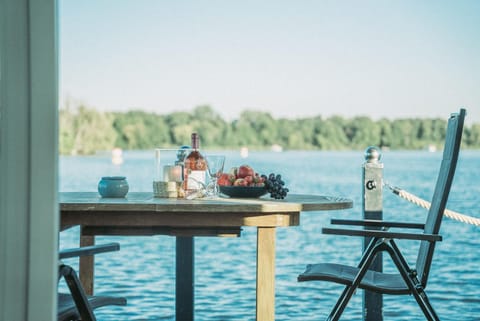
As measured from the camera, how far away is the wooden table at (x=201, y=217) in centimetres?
310

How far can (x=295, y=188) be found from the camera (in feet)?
88.0

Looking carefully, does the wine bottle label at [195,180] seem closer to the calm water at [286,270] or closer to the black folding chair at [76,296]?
the black folding chair at [76,296]

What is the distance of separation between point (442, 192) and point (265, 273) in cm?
77

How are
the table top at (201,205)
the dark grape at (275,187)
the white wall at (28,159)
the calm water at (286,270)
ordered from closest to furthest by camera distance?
the white wall at (28,159), the table top at (201,205), the dark grape at (275,187), the calm water at (286,270)

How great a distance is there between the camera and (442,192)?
318 centimetres

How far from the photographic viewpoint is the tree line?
119 feet

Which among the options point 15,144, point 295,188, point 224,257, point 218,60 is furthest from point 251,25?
point 15,144

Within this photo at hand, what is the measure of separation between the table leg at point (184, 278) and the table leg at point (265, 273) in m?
1.09

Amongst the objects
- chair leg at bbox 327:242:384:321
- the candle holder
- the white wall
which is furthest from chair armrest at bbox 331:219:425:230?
the white wall

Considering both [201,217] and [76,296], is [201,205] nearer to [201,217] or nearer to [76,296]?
[201,217]

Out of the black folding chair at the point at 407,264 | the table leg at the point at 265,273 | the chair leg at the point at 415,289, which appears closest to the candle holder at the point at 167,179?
the table leg at the point at 265,273

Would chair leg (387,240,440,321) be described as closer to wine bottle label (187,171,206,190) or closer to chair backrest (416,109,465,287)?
chair backrest (416,109,465,287)

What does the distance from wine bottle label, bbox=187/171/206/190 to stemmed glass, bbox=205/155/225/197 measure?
55 mm

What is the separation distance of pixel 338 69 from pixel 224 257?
81.2ft
